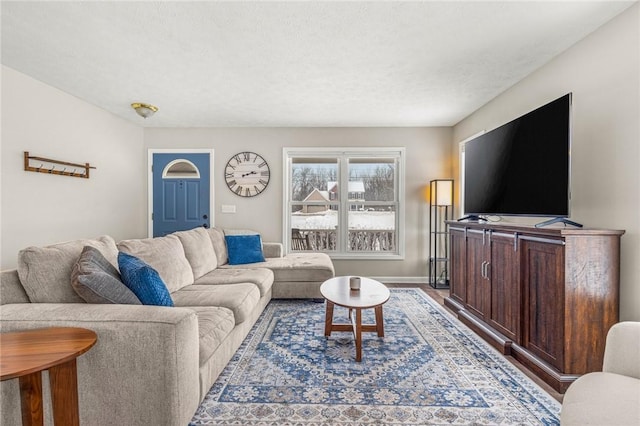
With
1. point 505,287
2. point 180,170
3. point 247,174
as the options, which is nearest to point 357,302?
point 505,287

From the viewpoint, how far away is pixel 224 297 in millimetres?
2324

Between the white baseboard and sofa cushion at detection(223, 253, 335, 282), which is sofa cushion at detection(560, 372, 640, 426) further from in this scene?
the white baseboard

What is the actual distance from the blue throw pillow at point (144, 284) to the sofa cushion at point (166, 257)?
0.62 metres

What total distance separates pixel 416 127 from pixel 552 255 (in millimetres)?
3109

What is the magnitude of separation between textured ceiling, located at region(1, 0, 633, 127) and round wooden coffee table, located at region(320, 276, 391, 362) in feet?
6.54

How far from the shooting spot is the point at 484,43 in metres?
2.31

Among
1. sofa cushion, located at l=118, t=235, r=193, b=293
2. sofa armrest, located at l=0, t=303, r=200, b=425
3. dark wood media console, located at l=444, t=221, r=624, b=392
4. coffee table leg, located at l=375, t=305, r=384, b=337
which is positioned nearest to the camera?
sofa armrest, located at l=0, t=303, r=200, b=425

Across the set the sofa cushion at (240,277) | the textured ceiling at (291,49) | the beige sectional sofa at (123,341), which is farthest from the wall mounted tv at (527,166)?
the beige sectional sofa at (123,341)

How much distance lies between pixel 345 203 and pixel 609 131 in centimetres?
314

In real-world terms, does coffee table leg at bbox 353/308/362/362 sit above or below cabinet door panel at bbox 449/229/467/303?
below

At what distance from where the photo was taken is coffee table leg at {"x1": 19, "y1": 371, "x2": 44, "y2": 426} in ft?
3.83

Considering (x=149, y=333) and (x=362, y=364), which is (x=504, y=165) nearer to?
(x=362, y=364)

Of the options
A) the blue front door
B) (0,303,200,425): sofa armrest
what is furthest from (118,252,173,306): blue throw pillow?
the blue front door

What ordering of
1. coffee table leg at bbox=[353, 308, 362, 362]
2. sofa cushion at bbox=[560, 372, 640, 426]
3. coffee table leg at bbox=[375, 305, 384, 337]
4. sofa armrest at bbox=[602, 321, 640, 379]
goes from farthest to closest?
coffee table leg at bbox=[375, 305, 384, 337] → coffee table leg at bbox=[353, 308, 362, 362] → sofa armrest at bbox=[602, 321, 640, 379] → sofa cushion at bbox=[560, 372, 640, 426]
